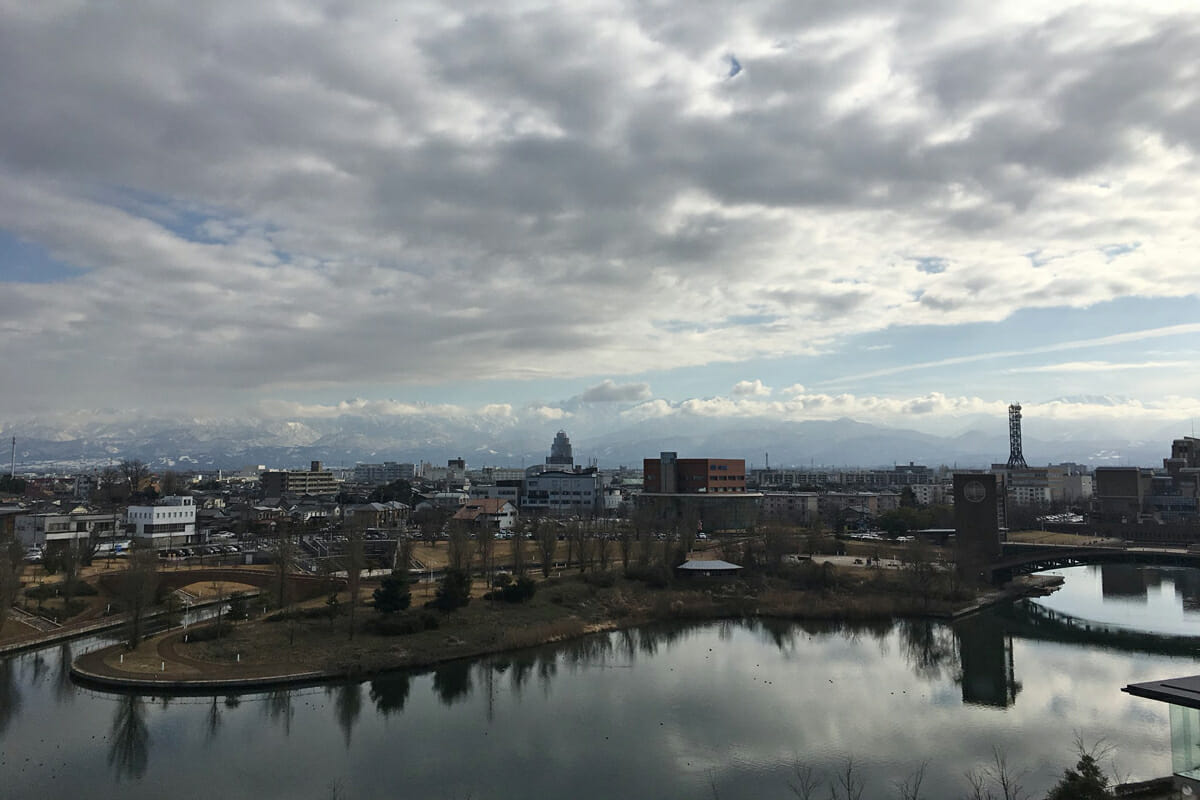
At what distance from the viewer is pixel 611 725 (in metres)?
18.1

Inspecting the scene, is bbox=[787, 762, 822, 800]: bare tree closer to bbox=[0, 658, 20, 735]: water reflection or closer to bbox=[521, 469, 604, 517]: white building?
bbox=[0, 658, 20, 735]: water reflection

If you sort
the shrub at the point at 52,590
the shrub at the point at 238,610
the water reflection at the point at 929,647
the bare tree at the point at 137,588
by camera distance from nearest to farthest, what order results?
the bare tree at the point at 137,588, the water reflection at the point at 929,647, the shrub at the point at 238,610, the shrub at the point at 52,590

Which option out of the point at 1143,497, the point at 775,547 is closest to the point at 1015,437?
the point at 1143,497

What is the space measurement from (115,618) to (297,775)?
707 inches

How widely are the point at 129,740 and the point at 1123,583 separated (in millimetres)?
50937

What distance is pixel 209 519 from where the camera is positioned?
5534 centimetres

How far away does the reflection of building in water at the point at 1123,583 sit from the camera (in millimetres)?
41156

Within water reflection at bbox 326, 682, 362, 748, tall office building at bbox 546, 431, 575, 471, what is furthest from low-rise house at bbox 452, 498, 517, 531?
tall office building at bbox 546, 431, 575, 471

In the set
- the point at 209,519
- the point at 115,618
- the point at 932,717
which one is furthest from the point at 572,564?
the point at 209,519

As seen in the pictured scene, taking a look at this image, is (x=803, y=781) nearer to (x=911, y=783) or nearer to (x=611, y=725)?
(x=911, y=783)

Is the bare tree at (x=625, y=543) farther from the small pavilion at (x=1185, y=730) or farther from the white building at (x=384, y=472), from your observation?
the white building at (x=384, y=472)

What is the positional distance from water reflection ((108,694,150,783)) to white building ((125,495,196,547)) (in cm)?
2746

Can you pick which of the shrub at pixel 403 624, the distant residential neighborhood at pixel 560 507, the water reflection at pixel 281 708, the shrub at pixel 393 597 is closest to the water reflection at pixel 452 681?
the shrub at pixel 403 624

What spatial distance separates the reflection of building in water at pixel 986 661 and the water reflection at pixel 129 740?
65.6ft
